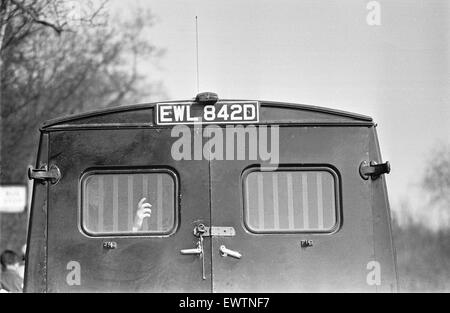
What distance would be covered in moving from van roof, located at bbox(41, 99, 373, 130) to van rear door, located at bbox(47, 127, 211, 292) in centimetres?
7

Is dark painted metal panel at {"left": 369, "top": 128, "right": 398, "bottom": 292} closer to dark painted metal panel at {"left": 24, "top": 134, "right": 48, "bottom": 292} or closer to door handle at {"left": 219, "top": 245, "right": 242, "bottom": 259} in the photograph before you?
door handle at {"left": 219, "top": 245, "right": 242, "bottom": 259}

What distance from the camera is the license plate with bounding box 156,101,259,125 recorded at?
718cm

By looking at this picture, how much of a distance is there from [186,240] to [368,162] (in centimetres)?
141

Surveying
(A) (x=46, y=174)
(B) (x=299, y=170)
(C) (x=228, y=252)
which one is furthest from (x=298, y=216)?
(A) (x=46, y=174)

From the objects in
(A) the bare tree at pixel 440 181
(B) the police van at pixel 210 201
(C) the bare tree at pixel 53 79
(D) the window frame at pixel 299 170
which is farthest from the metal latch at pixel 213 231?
(A) the bare tree at pixel 440 181

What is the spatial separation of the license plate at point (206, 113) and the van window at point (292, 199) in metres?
0.40

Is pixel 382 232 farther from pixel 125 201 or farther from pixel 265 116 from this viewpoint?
pixel 125 201

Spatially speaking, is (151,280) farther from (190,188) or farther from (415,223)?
(415,223)

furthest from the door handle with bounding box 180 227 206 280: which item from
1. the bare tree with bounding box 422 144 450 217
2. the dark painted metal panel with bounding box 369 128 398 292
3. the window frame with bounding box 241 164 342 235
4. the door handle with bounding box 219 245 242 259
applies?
the bare tree with bounding box 422 144 450 217

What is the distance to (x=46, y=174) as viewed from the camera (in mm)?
7172

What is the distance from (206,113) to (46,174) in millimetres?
1218

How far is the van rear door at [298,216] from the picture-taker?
23.2ft

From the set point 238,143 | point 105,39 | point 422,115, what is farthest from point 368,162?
point 105,39

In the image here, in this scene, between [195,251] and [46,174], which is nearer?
[195,251]
